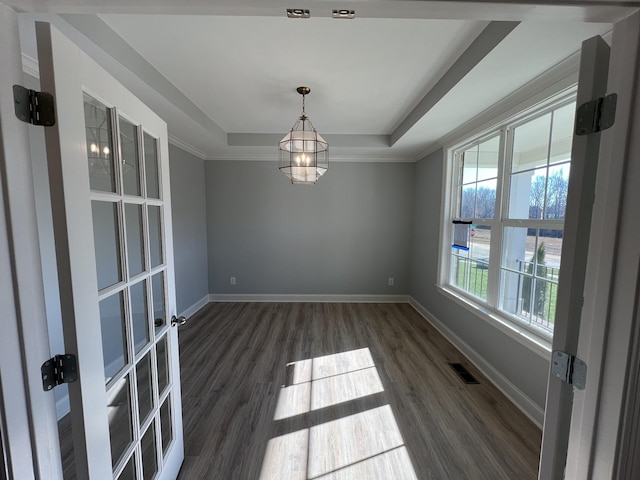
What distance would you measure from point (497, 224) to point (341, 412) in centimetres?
204

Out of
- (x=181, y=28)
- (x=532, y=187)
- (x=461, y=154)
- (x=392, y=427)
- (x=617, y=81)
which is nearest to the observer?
(x=617, y=81)

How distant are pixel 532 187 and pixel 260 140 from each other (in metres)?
3.08

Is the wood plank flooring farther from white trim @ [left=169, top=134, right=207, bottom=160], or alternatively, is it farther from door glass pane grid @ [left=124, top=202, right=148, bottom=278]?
white trim @ [left=169, top=134, right=207, bottom=160]

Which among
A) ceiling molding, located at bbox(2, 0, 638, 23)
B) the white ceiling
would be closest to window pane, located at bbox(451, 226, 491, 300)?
the white ceiling

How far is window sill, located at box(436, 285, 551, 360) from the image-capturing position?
1.80 meters

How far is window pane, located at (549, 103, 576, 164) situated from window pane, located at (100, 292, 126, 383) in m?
2.61

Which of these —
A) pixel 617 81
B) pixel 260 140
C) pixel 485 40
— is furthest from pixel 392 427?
pixel 260 140

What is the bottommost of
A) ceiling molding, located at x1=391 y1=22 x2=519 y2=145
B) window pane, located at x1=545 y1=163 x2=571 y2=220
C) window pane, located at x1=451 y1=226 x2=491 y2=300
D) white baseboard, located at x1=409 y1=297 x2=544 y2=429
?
white baseboard, located at x1=409 y1=297 x2=544 y2=429

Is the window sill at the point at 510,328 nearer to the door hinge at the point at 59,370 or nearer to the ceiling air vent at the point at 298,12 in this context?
the ceiling air vent at the point at 298,12

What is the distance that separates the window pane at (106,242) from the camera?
36.0 inches

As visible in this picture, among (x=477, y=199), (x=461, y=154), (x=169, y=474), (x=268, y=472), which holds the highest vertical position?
(x=461, y=154)

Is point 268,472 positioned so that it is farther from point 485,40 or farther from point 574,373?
point 485,40

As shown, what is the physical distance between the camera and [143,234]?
1.19 meters

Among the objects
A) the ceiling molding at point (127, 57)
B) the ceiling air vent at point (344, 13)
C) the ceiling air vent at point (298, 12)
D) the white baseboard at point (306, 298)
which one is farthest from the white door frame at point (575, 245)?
the white baseboard at point (306, 298)
